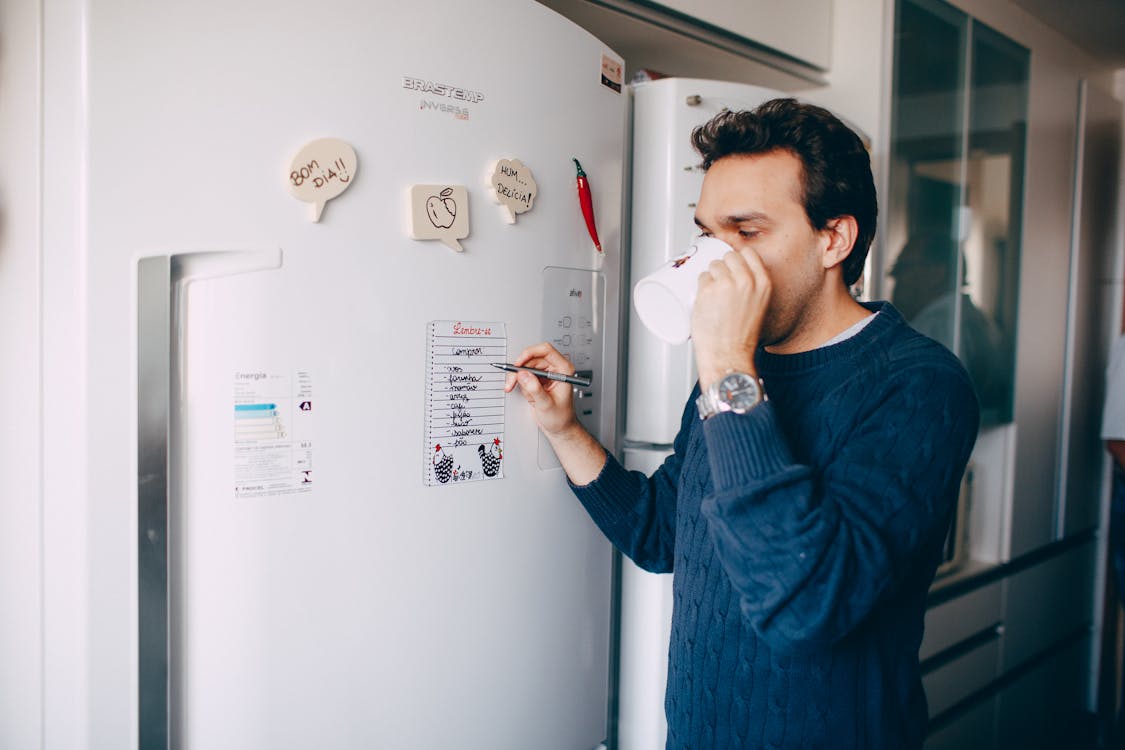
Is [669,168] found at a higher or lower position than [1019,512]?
higher

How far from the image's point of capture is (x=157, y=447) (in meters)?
0.75

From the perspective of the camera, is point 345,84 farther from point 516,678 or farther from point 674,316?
point 516,678

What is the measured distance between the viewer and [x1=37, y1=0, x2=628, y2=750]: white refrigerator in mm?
726

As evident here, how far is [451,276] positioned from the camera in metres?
0.95

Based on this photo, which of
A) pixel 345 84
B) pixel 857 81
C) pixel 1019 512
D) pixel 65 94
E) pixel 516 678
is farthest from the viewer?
pixel 1019 512

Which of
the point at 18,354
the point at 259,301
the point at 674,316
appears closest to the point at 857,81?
the point at 674,316

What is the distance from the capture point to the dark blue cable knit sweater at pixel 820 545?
2.50 ft

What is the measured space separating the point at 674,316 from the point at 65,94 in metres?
0.68

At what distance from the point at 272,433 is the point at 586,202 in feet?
1.81

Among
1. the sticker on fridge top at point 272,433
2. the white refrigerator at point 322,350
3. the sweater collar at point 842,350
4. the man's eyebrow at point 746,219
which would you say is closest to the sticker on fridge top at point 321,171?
the white refrigerator at point 322,350

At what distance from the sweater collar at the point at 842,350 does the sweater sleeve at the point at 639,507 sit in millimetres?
195

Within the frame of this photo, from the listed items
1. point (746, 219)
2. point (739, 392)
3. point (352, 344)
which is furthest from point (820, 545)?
point (352, 344)

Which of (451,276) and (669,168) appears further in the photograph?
(669,168)

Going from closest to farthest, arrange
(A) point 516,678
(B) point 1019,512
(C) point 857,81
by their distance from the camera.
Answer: (A) point 516,678
(C) point 857,81
(B) point 1019,512
